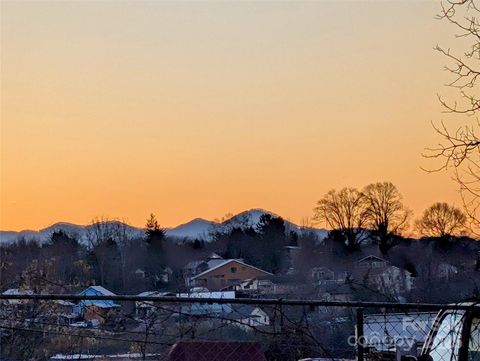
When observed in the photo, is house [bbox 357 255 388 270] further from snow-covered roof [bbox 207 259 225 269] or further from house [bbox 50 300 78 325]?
house [bbox 50 300 78 325]

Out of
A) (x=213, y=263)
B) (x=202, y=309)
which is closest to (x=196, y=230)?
(x=213, y=263)

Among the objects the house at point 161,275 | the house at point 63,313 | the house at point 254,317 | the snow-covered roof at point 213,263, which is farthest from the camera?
→ the snow-covered roof at point 213,263

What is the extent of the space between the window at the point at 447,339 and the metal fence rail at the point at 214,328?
15 centimetres

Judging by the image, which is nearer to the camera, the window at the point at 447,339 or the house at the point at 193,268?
the window at the point at 447,339

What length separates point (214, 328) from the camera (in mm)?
7227

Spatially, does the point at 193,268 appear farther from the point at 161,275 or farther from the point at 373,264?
the point at 373,264

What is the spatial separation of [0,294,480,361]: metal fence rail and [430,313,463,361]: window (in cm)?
15

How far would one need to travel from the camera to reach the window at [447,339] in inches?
A: 200

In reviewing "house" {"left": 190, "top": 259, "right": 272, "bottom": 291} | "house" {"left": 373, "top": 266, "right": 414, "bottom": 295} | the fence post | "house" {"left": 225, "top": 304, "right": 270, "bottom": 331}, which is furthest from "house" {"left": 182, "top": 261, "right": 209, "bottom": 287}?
the fence post

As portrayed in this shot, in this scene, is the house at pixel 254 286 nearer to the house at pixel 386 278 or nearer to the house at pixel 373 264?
the house at pixel 386 278

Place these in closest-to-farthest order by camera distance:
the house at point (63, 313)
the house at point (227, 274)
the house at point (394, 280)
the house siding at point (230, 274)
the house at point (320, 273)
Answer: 1. the house at point (63, 313)
2. the house at point (394, 280)
3. the house at point (320, 273)
4. the house at point (227, 274)
5. the house siding at point (230, 274)

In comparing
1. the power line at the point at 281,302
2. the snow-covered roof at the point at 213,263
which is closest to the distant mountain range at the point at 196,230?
the snow-covered roof at the point at 213,263

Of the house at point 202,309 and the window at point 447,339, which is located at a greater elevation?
the house at point 202,309

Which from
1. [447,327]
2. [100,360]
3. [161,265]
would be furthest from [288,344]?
[161,265]
